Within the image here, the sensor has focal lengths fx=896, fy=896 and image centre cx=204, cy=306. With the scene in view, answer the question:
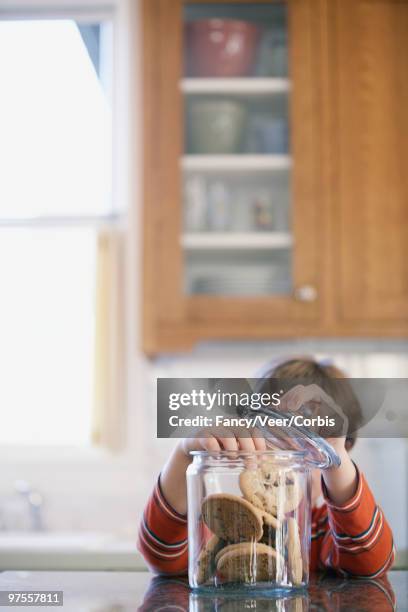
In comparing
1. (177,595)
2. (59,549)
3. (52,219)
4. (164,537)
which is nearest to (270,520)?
(177,595)

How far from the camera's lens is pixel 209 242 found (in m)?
2.17

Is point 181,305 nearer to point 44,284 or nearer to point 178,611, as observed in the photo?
point 44,284

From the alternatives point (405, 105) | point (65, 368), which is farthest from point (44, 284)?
point (405, 105)

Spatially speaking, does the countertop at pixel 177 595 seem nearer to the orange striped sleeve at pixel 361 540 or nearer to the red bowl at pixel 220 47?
the orange striped sleeve at pixel 361 540

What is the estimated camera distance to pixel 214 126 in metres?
2.20

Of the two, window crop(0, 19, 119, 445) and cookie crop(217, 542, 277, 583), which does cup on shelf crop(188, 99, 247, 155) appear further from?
cookie crop(217, 542, 277, 583)

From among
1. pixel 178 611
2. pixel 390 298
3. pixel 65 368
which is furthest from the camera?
pixel 65 368

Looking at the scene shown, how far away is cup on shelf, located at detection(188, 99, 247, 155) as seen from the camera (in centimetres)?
219

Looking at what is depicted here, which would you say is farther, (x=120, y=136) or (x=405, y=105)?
(x=120, y=136)

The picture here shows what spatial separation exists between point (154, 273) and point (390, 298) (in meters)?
0.56

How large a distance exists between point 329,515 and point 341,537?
0.03 m

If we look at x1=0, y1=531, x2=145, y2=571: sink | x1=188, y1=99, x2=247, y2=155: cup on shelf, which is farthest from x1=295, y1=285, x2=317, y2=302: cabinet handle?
x1=0, y1=531, x2=145, y2=571: sink

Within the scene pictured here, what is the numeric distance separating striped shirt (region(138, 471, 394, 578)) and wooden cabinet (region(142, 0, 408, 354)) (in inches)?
51.4

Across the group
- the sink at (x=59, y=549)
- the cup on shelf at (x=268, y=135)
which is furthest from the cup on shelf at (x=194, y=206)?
the sink at (x=59, y=549)
